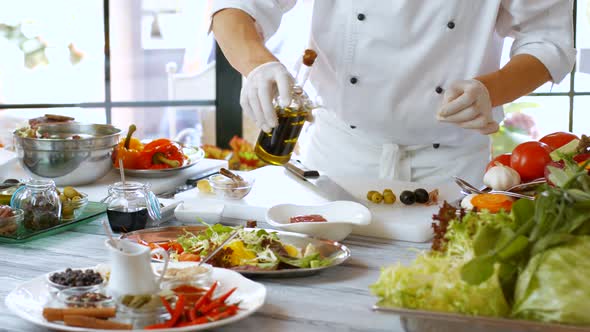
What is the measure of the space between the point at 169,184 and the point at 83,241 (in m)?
0.60

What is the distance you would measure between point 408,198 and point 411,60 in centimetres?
55

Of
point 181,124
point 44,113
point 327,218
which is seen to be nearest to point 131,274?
point 327,218

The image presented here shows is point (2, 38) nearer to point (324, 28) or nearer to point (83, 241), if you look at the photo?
point (324, 28)

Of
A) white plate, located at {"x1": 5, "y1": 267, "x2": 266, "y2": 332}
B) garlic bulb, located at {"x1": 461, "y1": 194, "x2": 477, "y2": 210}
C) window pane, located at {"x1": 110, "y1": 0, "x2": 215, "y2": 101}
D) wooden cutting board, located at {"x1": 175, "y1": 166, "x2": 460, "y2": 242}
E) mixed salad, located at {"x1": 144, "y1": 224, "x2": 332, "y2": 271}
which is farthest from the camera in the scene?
window pane, located at {"x1": 110, "y1": 0, "x2": 215, "y2": 101}

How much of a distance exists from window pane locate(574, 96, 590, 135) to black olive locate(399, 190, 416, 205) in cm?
233

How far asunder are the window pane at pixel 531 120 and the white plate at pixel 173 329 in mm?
3039

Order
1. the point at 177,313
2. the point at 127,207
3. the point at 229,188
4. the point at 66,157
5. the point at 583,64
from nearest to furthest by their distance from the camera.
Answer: the point at 177,313 < the point at 127,207 < the point at 229,188 < the point at 66,157 < the point at 583,64

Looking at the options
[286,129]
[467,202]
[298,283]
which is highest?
[286,129]

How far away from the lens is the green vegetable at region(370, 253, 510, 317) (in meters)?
1.07

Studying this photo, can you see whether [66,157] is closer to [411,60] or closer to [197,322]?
[411,60]

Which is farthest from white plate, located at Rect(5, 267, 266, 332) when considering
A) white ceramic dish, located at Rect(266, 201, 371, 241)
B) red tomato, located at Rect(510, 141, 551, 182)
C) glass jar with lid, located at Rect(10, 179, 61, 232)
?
red tomato, located at Rect(510, 141, 551, 182)

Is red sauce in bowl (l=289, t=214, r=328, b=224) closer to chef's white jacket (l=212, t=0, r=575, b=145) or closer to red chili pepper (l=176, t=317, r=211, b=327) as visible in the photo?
red chili pepper (l=176, t=317, r=211, b=327)

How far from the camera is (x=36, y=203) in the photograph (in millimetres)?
1729

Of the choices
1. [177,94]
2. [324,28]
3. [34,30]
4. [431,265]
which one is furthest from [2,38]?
[431,265]
